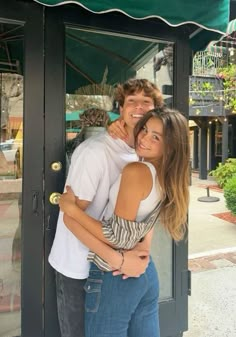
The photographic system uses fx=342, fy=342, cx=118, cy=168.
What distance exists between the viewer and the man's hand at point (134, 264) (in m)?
1.41

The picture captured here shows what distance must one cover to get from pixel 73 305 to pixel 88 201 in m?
0.49

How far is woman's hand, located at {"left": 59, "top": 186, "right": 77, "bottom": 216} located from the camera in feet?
4.74

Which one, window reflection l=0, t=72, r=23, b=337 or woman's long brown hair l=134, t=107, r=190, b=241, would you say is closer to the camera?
woman's long brown hair l=134, t=107, r=190, b=241

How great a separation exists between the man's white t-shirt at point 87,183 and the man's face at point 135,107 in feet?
0.39

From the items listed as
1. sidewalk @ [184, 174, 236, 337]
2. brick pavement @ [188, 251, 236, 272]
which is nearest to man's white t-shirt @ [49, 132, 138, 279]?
sidewalk @ [184, 174, 236, 337]

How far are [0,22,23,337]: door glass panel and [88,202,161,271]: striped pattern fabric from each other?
3.00 feet

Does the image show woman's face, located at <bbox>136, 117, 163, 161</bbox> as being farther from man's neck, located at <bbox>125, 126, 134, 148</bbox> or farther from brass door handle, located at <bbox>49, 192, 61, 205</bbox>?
brass door handle, located at <bbox>49, 192, 61, 205</bbox>

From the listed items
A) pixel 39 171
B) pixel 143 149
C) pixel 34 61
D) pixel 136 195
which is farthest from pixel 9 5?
pixel 136 195

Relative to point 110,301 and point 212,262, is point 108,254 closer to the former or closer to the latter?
point 110,301

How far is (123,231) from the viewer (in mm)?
1377

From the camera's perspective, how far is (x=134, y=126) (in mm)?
1621

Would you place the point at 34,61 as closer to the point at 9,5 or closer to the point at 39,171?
the point at 9,5

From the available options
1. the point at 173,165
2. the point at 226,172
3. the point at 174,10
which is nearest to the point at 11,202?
the point at 173,165

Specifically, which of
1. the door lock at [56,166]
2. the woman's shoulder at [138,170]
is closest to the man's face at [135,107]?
the woman's shoulder at [138,170]
